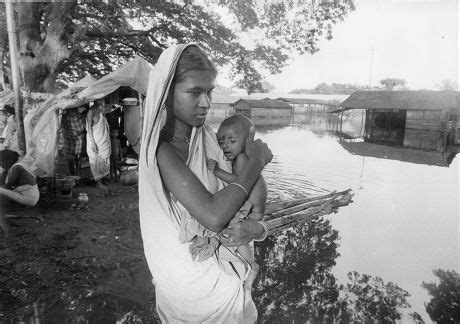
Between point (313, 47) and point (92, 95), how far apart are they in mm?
8867

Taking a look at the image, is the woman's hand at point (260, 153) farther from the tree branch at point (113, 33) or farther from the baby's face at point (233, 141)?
the tree branch at point (113, 33)

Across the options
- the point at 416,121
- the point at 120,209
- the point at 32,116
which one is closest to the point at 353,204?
the point at 120,209

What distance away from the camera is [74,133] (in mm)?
7605

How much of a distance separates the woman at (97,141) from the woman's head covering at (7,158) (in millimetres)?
1999

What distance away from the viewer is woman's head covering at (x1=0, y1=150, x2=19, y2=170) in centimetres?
542

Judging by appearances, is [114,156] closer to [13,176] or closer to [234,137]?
[13,176]

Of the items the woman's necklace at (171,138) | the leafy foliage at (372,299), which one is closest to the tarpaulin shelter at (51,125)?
the leafy foliage at (372,299)

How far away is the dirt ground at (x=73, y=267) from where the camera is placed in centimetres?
313

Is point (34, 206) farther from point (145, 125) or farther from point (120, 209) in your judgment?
point (145, 125)

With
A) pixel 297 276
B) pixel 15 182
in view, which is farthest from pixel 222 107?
pixel 297 276

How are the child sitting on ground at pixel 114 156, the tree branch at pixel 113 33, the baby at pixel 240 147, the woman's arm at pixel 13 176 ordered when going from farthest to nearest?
the tree branch at pixel 113 33 < the child sitting on ground at pixel 114 156 < the woman's arm at pixel 13 176 < the baby at pixel 240 147

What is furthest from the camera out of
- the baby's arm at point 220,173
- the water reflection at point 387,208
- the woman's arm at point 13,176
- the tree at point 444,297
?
the woman's arm at point 13,176

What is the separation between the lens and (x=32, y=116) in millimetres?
7797

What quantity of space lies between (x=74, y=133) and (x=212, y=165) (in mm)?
7319
